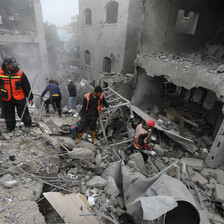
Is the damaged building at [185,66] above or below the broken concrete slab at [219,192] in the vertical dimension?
above

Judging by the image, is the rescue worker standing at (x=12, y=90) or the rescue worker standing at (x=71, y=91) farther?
the rescue worker standing at (x=71, y=91)

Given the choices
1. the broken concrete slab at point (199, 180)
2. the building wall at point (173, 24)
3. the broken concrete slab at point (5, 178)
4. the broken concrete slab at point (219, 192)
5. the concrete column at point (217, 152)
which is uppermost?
the building wall at point (173, 24)

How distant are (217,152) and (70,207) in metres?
4.81

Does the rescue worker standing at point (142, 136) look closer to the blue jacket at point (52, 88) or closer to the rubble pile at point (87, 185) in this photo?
the rubble pile at point (87, 185)

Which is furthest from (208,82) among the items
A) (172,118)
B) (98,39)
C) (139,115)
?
(98,39)

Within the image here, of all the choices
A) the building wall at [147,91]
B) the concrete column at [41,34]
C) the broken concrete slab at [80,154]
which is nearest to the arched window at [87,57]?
the concrete column at [41,34]

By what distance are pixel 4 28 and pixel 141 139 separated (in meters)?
13.6

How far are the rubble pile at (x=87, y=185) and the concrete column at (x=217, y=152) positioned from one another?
0.67 m

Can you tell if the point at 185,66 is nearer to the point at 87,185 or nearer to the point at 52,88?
the point at 87,185

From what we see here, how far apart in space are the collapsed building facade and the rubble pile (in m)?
9.99

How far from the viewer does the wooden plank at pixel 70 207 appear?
240cm

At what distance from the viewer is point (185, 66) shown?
18.3 ft

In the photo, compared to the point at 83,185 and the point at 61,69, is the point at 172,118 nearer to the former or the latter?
the point at 83,185

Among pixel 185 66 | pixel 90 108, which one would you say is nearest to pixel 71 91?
pixel 90 108
